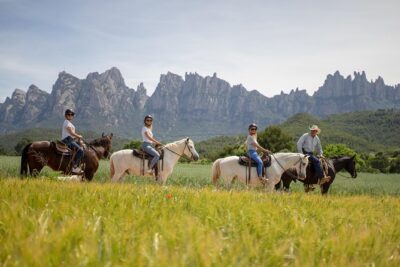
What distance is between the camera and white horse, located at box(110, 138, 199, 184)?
543 inches

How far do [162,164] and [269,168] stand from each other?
14.8ft

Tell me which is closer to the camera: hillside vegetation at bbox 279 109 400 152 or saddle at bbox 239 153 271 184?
saddle at bbox 239 153 271 184

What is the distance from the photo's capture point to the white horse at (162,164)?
45.2 feet

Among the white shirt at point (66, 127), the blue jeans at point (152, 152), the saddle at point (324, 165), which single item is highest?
the white shirt at point (66, 127)

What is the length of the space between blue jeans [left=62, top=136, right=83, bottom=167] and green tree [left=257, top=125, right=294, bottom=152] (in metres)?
74.3

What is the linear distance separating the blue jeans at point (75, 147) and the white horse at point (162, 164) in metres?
1.46

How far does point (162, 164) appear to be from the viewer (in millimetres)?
13703

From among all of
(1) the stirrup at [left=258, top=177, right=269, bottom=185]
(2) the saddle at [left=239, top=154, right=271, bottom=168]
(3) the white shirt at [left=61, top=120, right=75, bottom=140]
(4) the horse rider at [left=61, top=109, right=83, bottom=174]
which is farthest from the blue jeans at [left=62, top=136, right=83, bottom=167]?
(1) the stirrup at [left=258, top=177, right=269, bottom=185]

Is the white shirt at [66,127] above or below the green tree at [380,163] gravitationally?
above

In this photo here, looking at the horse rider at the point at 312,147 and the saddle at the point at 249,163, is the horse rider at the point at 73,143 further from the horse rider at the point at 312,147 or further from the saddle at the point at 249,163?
the horse rider at the point at 312,147

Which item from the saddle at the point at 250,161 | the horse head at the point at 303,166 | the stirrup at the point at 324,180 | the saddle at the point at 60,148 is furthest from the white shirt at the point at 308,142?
the saddle at the point at 60,148

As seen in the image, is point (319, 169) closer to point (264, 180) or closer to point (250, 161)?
point (264, 180)

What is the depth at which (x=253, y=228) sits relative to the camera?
11.6ft

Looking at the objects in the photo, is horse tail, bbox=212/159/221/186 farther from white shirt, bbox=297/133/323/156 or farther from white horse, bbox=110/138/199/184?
white shirt, bbox=297/133/323/156
